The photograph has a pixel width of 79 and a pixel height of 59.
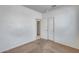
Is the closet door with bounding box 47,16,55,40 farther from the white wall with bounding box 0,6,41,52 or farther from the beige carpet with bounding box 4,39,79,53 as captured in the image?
the white wall with bounding box 0,6,41,52

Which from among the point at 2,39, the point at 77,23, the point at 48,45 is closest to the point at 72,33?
the point at 77,23

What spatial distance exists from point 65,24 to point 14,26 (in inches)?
43.8

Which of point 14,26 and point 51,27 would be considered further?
point 51,27

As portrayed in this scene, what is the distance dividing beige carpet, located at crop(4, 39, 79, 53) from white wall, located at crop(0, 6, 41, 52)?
109 mm

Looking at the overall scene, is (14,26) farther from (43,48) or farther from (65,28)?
(65,28)

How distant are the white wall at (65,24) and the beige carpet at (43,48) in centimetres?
10

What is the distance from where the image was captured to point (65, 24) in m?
2.00

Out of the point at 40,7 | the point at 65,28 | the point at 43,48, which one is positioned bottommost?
the point at 43,48

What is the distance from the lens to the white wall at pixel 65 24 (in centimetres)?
196

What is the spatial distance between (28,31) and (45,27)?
0.40 metres

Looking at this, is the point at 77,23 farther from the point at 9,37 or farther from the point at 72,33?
the point at 9,37

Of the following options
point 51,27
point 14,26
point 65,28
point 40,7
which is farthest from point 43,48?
point 40,7
